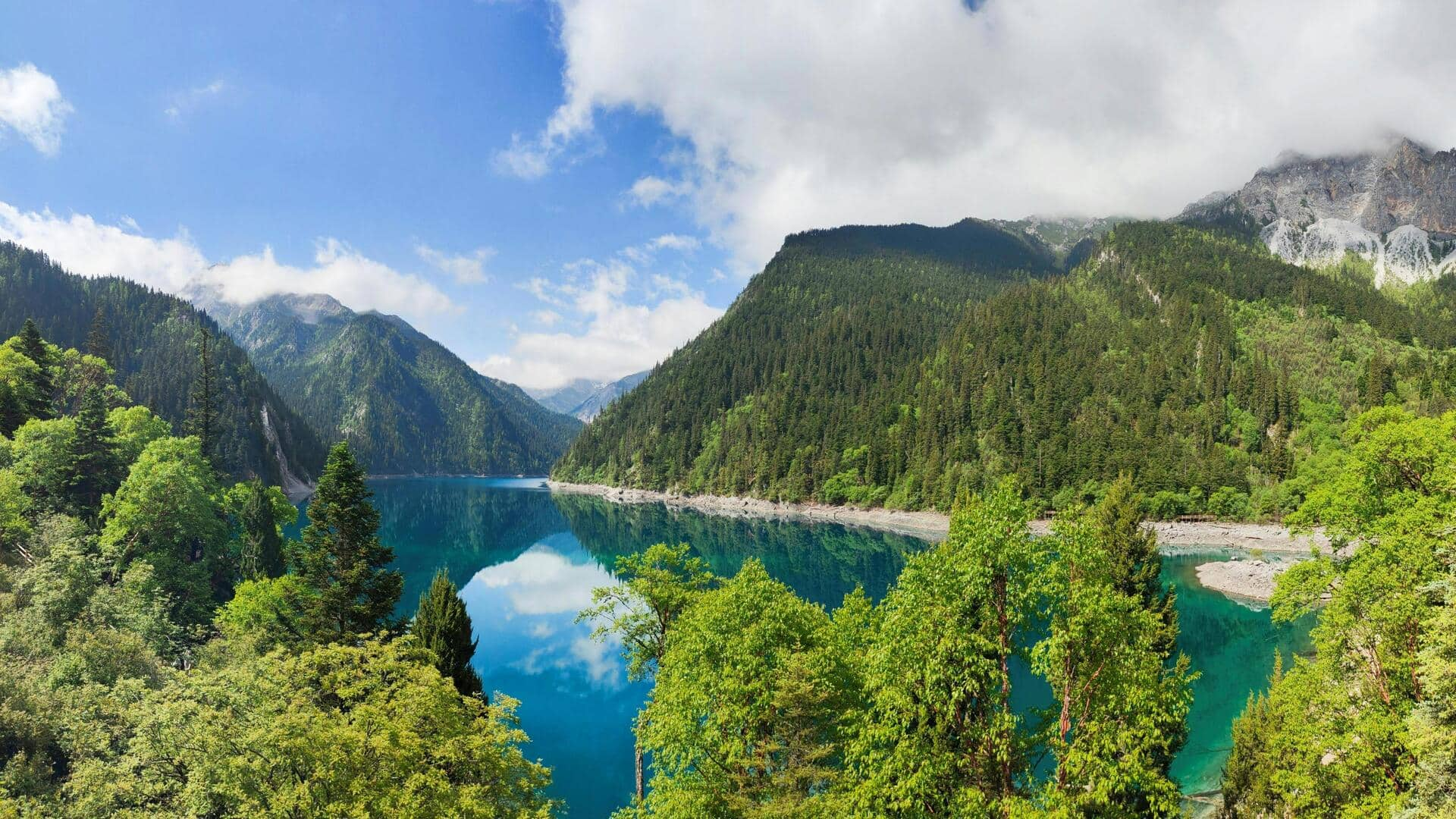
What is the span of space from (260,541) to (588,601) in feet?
111

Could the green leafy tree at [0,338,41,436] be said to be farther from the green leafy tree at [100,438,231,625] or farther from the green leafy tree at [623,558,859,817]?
the green leafy tree at [623,558,859,817]

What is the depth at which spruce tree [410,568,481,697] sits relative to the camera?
2638 cm

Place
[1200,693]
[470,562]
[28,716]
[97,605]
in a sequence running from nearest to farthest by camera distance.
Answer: [28,716], [97,605], [1200,693], [470,562]

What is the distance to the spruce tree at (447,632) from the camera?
26375mm

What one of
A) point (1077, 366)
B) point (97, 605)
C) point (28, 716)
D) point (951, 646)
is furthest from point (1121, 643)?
point (1077, 366)

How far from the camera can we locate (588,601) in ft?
235

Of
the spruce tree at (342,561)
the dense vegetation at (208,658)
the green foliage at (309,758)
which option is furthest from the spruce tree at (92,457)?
the green foliage at (309,758)

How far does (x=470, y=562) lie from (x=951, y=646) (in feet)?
304

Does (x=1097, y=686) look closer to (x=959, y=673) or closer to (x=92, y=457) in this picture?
(x=959, y=673)

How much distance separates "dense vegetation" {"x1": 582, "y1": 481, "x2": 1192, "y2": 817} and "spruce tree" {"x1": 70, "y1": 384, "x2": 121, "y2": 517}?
5288 centimetres

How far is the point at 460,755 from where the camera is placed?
1644cm

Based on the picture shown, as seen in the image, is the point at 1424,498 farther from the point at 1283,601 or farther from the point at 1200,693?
the point at 1200,693

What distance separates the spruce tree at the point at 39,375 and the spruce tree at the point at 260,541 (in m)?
25.2

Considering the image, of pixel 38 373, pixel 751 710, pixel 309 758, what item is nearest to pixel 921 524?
pixel 751 710
